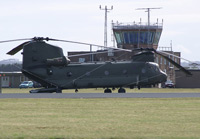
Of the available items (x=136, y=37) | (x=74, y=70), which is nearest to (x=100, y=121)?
(x=74, y=70)

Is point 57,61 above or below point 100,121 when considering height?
above

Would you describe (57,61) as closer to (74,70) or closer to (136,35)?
(74,70)

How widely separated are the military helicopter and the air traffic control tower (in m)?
42.7

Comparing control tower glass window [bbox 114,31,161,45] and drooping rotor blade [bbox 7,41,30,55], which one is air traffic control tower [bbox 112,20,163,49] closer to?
control tower glass window [bbox 114,31,161,45]

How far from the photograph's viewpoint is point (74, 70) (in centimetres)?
5284

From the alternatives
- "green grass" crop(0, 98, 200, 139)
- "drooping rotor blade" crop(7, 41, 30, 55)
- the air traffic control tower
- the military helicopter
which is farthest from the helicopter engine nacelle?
the air traffic control tower

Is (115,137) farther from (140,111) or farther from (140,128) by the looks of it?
(140,111)

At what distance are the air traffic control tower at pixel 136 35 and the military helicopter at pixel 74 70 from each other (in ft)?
140

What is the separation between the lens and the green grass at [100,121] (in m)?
20.8

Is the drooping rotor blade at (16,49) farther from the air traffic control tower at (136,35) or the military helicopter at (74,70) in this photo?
the air traffic control tower at (136,35)

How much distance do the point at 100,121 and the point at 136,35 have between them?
72709 millimetres

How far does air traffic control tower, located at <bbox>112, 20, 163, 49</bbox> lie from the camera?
97.1 meters

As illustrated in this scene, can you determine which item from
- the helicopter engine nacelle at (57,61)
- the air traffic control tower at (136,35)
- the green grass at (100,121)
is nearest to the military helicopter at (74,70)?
the helicopter engine nacelle at (57,61)

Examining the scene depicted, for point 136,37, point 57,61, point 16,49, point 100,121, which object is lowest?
point 100,121
